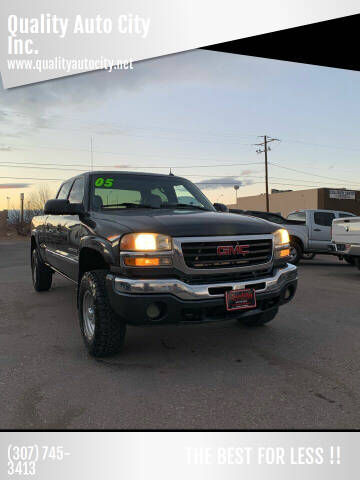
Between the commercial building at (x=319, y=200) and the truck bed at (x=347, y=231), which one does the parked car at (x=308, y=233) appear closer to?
the truck bed at (x=347, y=231)

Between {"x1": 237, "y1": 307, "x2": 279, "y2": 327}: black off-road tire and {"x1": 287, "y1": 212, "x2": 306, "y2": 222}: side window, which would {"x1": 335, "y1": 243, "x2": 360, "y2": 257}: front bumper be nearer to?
{"x1": 287, "y1": 212, "x2": 306, "y2": 222}: side window

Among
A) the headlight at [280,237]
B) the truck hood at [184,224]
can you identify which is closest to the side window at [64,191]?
the truck hood at [184,224]

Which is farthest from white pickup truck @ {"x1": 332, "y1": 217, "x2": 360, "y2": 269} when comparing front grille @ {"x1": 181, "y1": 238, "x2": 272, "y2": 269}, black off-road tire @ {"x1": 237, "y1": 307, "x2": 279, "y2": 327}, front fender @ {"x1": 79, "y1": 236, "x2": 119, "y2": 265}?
front fender @ {"x1": 79, "y1": 236, "x2": 119, "y2": 265}

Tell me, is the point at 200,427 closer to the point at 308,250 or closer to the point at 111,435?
the point at 111,435

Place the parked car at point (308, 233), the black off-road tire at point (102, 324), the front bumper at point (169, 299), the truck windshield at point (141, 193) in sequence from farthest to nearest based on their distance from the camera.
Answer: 1. the parked car at point (308, 233)
2. the truck windshield at point (141, 193)
3. the black off-road tire at point (102, 324)
4. the front bumper at point (169, 299)

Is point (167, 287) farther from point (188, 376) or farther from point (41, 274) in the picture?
point (41, 274)

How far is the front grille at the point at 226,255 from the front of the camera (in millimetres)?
3426

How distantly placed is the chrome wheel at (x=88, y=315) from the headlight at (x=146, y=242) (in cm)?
77

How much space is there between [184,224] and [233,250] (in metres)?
0.50

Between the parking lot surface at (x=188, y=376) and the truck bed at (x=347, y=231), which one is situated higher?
the truck bed at (x=347, y=231)

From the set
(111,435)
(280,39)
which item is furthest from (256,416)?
(280,39)

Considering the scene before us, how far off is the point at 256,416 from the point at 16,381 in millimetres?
1951

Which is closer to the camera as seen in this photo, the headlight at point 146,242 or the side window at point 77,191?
the headlight at point 146,242

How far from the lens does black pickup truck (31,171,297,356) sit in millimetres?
3332
